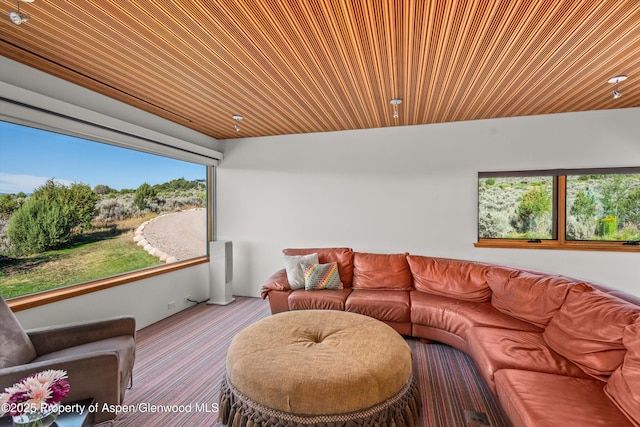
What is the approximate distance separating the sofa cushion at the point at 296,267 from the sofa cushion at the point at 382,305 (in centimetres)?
70

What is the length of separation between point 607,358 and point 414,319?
4.79 feet

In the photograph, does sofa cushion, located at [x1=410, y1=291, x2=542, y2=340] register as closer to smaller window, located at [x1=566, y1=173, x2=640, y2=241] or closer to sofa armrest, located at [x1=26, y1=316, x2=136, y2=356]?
smaller window, located at [x1=566, y1=173, x2=640, y2=241]

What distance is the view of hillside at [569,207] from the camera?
327 cm

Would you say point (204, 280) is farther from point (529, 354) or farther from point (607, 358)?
point (607, 358)

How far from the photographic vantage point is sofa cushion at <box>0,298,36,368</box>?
165 cm

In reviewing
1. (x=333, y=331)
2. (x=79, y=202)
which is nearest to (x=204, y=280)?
(x=79, y=202)

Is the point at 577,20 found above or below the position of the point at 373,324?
above

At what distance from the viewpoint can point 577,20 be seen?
167cm

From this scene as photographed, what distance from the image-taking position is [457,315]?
2584 mm

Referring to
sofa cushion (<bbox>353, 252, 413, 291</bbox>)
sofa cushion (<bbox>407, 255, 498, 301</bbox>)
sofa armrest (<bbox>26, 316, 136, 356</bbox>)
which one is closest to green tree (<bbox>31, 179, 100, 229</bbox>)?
sofa armrest (<bbox>26, 316, 136, 356</bbox>)

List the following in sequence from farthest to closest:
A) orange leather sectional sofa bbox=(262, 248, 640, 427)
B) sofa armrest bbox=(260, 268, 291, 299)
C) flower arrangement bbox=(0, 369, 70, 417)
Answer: sofa armrest bbox=(260, 268, 291, 299) < orange leather sectional sofa bbox=(262, 248, 640, 427) < flower arrangement bbox=(0, 369, 70, 417)

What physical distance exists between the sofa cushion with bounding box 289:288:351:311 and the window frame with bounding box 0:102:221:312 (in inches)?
71.6

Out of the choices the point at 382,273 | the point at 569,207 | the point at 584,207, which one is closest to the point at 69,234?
the point at 382,273

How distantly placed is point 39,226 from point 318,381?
9.38 feet
